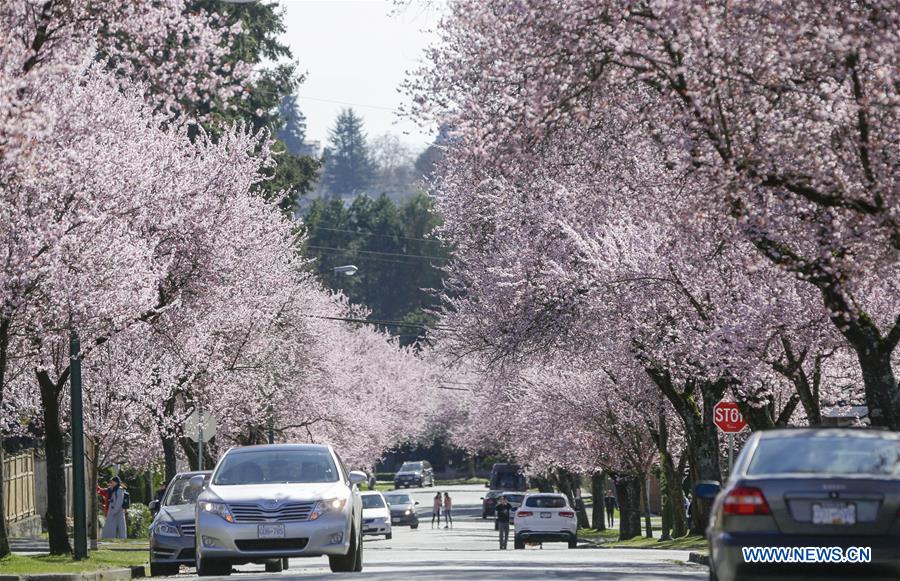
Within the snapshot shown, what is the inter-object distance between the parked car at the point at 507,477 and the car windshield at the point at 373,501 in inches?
1137

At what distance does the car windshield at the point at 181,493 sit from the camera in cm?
2597

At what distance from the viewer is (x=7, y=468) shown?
132 feet

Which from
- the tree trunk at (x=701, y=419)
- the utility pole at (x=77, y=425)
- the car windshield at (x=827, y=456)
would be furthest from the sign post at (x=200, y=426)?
the car windshield at (x=827, y=456)

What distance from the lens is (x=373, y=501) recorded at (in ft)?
168

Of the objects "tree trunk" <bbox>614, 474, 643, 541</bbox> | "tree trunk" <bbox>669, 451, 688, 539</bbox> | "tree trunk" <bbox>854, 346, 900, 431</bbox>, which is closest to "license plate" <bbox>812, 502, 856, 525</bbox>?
"tree trunk" <bbox>854, 346, 900, 431</bbox>

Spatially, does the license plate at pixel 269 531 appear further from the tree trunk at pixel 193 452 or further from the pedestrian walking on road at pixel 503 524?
the pedestrian walking on road at pixel 503 524

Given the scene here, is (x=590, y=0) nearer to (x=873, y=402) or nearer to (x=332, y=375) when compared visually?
(x=873, y=402)

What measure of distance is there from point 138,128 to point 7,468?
14.4 m

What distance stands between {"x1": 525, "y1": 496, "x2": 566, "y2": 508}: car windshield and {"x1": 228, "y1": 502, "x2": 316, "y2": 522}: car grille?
85.9 ft

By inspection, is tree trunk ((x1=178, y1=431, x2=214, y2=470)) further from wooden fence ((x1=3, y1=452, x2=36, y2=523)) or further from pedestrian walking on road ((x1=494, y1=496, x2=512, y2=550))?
pedestrian walking on road ((x1=494, y1=496, x2=512, y2=550))

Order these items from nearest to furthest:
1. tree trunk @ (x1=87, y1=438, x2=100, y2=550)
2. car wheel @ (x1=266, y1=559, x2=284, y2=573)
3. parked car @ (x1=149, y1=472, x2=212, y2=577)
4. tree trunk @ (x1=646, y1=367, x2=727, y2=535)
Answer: car wheel @ (x1=266, y1=559, x2=284, y2=573) → parked car @ (x1=149, y1=472, x2=212, y2=577) → tree trunk @ (x1=646, y1=367, x2=727, y2=535) → tree trunk @ (x1=87, y1=438, x2=100, y2=550)

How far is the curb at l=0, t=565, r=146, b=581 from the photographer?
19547mm

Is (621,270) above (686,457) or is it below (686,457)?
above

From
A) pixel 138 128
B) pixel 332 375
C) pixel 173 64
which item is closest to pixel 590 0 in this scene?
pixel 173 64
